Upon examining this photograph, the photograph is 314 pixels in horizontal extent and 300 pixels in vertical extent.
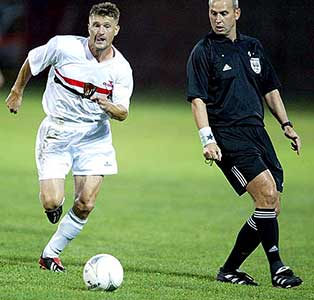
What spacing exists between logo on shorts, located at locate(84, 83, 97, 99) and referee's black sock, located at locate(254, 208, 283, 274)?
1.74m

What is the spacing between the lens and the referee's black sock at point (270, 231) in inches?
359

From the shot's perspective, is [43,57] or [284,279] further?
[43,57]

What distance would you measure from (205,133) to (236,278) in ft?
4.14

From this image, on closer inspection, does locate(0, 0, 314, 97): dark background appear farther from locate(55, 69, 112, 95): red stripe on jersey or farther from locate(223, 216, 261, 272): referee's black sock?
locate(223, 216, 261, 272): referee's black sock

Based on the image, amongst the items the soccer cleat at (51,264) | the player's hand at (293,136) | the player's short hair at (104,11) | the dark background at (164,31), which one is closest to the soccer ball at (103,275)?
the soccer cleat at (51,264)

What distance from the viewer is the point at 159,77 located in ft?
94.7

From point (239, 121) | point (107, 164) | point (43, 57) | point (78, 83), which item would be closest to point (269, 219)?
point (239, 121)

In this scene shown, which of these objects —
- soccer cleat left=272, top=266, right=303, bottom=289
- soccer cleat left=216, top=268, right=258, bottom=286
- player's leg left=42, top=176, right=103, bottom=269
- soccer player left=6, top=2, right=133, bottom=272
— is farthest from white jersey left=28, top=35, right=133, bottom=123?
soccer cleat left=272, top=266, right=303, bottom=289

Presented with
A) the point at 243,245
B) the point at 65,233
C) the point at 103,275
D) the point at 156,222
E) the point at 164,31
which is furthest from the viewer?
the point at 164,31

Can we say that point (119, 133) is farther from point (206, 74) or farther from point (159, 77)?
point (206, 74)

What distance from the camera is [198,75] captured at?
30.4 feet

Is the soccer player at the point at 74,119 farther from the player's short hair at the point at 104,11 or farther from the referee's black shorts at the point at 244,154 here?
the referee's black shorts at the point at 244,154

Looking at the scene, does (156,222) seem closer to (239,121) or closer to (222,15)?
(239,121)

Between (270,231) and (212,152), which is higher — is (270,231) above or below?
below
